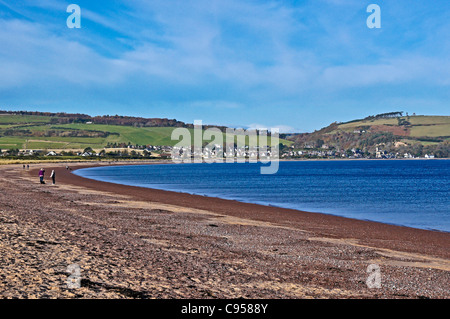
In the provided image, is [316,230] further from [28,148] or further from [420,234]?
[28,148]

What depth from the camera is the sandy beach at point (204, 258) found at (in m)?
8.80

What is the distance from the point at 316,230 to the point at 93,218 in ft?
32.1

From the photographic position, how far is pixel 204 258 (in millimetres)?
11836

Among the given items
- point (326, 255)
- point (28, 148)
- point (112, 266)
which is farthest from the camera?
point (28, 148)

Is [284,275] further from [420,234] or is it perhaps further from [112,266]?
[420,234]

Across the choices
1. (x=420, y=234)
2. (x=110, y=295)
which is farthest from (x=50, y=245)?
(x=420, y=234)

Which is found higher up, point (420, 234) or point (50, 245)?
point (50, 245)

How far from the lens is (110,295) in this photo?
26.6 ft

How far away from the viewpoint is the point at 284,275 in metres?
10.4

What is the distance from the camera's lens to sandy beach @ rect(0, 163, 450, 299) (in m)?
8.80

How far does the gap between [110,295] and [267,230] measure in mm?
10890

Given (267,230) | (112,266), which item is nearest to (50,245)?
(112,266)

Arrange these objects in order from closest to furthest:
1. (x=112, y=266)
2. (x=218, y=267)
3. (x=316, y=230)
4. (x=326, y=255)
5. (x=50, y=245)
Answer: (x=112, y=266) → (x=218, y=267) → (x=50, y=245) → (x=326, y=255) → (x=316, y=230)
